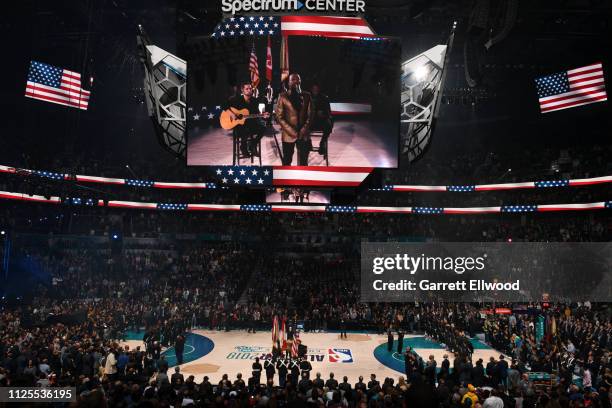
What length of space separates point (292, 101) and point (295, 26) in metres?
2.24

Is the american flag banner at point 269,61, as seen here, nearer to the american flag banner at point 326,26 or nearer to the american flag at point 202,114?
the american flag banner at point 326,26

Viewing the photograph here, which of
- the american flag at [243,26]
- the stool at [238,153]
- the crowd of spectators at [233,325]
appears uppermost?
the american flag at [243,26]

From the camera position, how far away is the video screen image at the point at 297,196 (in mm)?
15820

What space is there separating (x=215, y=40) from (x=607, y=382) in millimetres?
15099

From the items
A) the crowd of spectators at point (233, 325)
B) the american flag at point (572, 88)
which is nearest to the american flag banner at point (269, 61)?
the crowd of spectators at point (233, 325)

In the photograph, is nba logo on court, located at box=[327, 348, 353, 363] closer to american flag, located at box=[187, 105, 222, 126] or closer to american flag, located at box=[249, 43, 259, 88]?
american flag, located at box=[187, 105, 222, 126]

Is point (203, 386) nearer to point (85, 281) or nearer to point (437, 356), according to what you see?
point (437, 356)

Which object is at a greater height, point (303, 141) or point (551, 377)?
point (303, 141)

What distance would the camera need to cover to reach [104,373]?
15.0 m

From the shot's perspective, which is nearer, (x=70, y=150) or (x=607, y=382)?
(x=607, y=382)

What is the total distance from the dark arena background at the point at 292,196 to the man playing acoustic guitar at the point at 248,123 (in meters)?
0.06

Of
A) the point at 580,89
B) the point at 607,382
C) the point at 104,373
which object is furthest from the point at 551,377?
the point at 580,89

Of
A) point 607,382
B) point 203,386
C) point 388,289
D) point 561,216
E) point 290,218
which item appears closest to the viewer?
point 203,386

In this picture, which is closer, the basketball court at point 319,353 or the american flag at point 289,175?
the american flag at point 289,175
